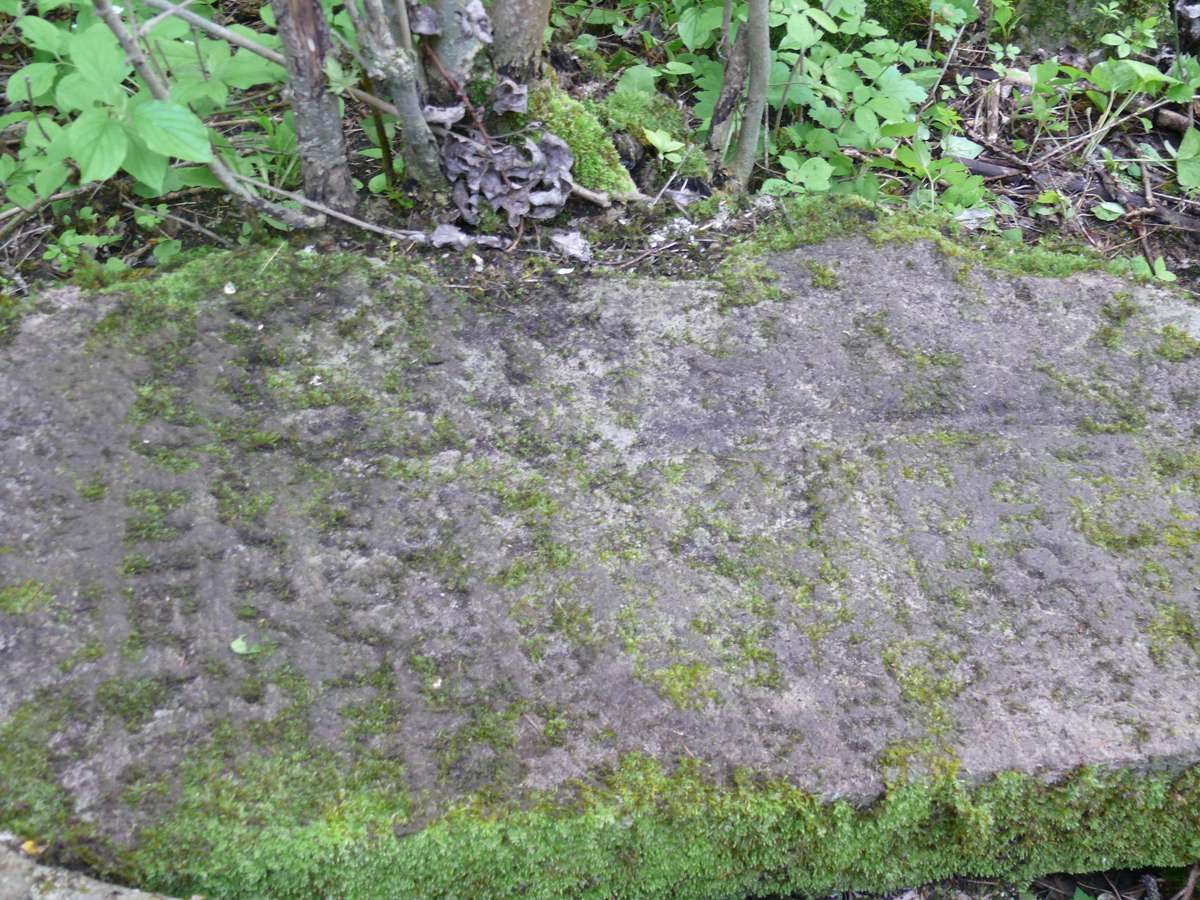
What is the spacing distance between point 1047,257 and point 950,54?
1274 millimetres

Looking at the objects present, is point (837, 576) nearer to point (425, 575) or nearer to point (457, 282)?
point (425, 575)

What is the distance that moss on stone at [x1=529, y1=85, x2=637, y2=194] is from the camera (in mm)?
2492

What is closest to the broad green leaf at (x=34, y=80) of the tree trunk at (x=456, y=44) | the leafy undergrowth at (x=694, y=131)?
the leafy undergrowth at (x=694, y=131)

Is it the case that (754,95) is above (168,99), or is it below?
below

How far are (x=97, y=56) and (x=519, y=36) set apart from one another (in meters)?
1.05

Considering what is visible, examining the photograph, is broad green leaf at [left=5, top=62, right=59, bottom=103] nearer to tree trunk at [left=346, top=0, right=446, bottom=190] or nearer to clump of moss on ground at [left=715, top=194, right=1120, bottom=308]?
tree trunk at [left=346, top=0, right=446, bottom=190]

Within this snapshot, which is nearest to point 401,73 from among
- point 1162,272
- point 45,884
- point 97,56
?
point 97,56

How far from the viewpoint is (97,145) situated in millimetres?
1746

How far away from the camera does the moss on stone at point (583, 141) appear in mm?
2492

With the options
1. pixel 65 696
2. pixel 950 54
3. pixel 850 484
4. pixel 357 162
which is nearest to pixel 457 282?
pixel 357 162

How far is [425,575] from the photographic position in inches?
69.1

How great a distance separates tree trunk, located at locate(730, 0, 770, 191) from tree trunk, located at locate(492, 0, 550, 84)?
1.97 ft

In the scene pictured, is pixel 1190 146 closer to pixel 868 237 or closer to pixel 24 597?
pixel 868 237

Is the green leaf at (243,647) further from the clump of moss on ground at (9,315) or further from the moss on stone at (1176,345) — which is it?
the moss on stone at (1176,345)
